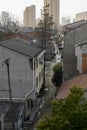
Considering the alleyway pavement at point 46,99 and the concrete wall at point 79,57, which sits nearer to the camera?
the alleyway pavement at point 46,99

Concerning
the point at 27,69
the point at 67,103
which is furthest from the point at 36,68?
the point at 67,103

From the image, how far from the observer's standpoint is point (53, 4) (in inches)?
5871

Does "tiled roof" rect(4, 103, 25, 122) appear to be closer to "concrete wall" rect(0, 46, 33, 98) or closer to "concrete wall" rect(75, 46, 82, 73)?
"concrete wall" rect(0, 46, 33, 98)

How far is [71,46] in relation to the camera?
96.0 ft

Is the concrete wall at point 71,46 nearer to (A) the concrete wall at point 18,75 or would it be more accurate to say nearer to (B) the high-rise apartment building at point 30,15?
(A) the concrete wall at point 18,75

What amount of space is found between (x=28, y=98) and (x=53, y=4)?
12662 centimetres

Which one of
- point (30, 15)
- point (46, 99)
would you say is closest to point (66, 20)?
point (30, 15)

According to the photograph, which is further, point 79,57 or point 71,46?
point 71,46

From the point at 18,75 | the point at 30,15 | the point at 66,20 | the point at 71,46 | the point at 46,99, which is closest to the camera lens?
the point at 18,75

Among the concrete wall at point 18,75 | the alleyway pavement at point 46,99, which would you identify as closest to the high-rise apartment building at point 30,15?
the alleyway pavement at point 46,99

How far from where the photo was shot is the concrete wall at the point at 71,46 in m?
28.8

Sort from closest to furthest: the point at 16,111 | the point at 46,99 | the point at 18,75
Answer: the point at 16,111 < the point at 18,75 < the point at 46,99

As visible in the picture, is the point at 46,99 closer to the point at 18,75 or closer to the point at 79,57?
the point at 18,75

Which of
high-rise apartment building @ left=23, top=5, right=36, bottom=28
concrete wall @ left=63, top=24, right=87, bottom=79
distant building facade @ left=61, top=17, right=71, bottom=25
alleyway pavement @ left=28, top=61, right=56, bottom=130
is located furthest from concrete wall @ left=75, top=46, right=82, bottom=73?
distant building facade @ left=61, top=17, right=71, bottom=25
